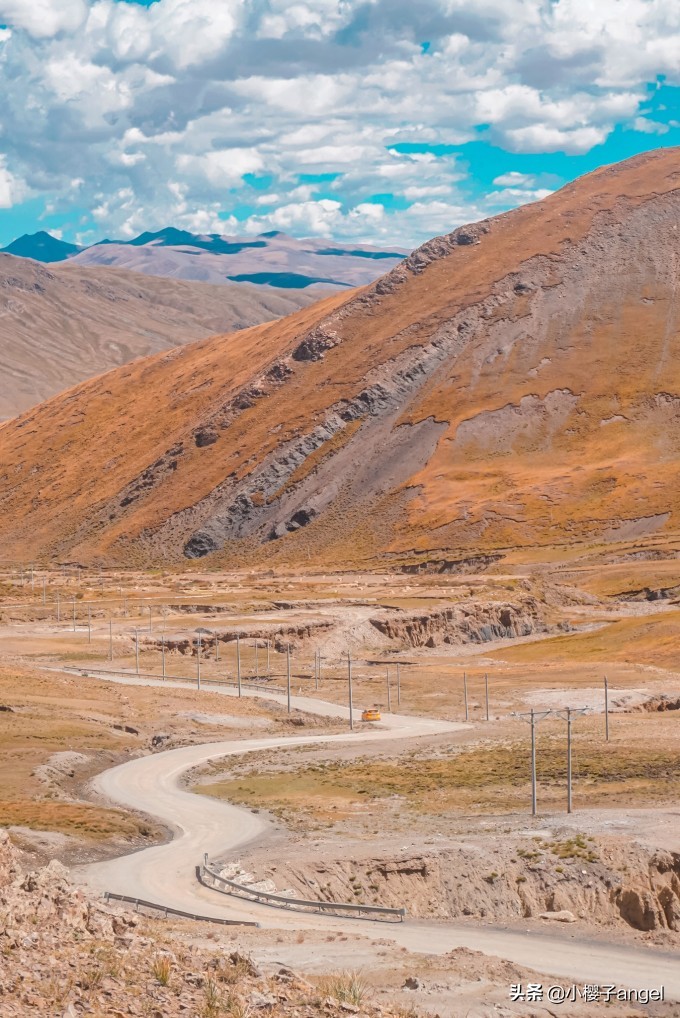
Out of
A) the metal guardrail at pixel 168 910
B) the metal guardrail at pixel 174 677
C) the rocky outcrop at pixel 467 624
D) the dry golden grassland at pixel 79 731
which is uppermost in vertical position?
the rocky outcrop at pixel 467 624

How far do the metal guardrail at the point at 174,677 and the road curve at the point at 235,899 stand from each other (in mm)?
33255

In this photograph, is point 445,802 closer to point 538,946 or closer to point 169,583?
point 538,946

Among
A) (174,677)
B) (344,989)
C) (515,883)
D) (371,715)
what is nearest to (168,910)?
(515,883)

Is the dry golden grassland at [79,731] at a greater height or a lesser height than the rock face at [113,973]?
lesser

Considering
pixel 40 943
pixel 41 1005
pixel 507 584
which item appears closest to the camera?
pixel 41 1005

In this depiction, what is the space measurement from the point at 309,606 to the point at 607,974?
332 feet

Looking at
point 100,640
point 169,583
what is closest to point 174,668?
point 100,640

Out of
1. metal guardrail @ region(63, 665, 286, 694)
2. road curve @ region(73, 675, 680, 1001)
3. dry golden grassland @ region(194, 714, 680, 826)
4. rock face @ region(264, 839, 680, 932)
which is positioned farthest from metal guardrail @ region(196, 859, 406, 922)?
metal guardrail @ region(63, 665, 286, 694)

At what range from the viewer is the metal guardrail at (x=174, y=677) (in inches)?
3856

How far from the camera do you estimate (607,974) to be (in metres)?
30.3

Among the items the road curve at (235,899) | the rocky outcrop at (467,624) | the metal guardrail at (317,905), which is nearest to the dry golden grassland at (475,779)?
the road curve at (235,899)

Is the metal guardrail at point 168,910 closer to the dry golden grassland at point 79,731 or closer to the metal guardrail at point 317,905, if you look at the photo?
the metal guardrail at point 317,905

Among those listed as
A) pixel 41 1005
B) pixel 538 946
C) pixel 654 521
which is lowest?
pixel 538 946

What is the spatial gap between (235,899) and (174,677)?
65.7 metres
